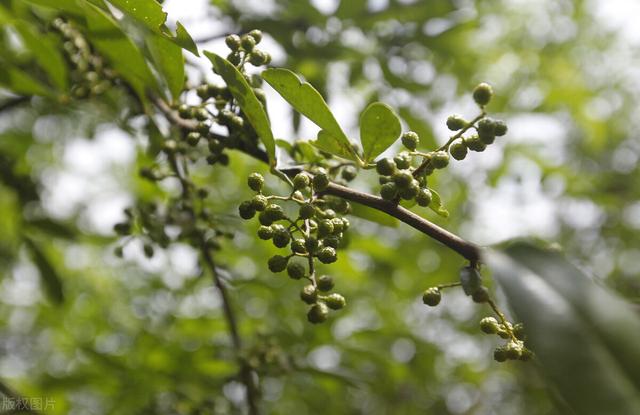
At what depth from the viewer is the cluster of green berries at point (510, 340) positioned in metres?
1.48

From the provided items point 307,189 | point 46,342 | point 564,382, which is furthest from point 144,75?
point 46,342

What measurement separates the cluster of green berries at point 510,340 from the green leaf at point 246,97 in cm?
74

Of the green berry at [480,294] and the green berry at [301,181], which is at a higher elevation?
the green berry at [301,181]

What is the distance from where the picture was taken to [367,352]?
11.9ft

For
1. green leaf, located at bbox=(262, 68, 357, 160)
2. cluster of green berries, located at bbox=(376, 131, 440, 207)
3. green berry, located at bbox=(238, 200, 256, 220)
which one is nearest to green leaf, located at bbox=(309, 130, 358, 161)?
green leaf, located at bbox=(262, 68, 357, 160)

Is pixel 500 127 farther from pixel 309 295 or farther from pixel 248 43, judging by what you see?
pixel 248 43

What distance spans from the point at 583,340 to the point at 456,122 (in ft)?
2.66

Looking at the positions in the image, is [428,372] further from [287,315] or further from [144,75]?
[144,75]

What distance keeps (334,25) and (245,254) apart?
165cm

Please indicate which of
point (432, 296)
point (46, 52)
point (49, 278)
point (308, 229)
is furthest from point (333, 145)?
point (49, 278)

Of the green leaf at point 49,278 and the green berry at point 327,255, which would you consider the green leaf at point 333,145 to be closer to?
the green berry at point 327,255

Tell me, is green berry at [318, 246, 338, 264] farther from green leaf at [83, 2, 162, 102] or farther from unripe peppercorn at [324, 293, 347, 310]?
green leaf at [83, 2, 162, 102]

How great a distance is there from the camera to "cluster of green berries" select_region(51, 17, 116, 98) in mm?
2703

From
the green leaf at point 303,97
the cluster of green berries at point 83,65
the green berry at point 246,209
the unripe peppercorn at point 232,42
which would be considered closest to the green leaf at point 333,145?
the green leaf at point 303,97
